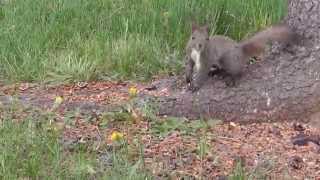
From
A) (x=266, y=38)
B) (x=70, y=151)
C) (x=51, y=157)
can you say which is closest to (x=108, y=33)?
(x=266, y=38)

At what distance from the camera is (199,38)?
475cm

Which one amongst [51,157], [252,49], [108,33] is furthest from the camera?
[108,33]

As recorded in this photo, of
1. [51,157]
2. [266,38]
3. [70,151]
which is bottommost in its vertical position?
[70,151]

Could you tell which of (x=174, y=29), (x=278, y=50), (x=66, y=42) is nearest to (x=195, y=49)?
(x=278, y=50)

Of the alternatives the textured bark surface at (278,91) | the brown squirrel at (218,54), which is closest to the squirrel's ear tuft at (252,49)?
the brown squirrel at (218,54)

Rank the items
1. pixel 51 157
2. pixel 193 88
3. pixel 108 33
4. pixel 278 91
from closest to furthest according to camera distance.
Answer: pixel 51 157 < pixel 278 91 < pixel 193 88 < pixel 108 33

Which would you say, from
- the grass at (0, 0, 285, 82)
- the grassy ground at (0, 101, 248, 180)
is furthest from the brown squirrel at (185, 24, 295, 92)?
the grass at (0, 0, 285, 82)

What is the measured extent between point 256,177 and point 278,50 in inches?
56.7

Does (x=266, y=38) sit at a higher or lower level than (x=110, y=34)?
higher

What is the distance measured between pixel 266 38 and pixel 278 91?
1.46 feet

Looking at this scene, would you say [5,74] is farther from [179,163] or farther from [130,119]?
[179,163]

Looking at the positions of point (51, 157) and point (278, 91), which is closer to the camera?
point (51, 157)

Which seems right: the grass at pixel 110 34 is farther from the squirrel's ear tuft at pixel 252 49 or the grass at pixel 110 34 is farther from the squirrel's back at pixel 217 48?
the squirrel's ear tuft at pixel 252 49

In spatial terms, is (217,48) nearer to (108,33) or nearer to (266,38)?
(266,38)
